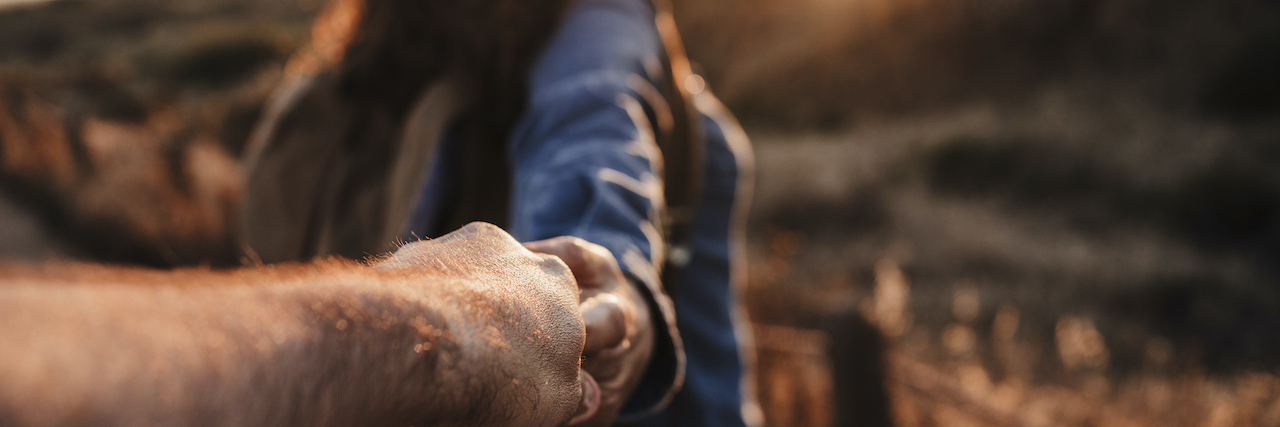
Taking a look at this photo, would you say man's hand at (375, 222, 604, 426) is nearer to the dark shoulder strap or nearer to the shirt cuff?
the shirt cuff

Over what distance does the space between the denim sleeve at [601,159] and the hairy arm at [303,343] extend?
37 cm

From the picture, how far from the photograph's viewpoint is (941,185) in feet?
33.9

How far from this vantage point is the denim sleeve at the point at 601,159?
91cm

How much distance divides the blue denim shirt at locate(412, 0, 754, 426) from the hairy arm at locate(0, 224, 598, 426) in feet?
1.20

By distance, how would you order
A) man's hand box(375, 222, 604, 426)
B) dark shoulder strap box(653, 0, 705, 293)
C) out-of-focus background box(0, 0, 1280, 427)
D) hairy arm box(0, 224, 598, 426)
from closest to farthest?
hairy arm box(0, 224, 598, 426), man's hand box(375, 222, 604, 426), dark shoulder strap box(653, 0, 705, 293), out-of-focus background box(0, 0, 1280, 427)

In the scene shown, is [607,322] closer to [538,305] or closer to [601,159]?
[538,305]

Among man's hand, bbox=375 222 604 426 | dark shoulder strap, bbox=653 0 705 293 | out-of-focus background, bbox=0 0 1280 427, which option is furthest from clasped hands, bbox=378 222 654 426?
out-of-focus background, bbox=0 0 1280 427

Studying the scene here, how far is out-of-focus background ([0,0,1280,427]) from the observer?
3723mm

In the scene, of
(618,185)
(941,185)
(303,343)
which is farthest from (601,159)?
(941,185)

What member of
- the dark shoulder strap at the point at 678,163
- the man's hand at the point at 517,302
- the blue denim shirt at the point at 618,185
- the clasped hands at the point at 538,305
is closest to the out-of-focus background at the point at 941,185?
the blue denim shirt at the point at 618,185

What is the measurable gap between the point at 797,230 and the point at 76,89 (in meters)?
11.4

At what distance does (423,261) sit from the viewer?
0.48 metres

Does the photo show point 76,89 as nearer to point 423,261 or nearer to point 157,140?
point 157,140

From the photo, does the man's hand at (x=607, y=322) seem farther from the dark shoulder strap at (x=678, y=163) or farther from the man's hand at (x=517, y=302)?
the dark shoulder strap at (x=678, y=163)
